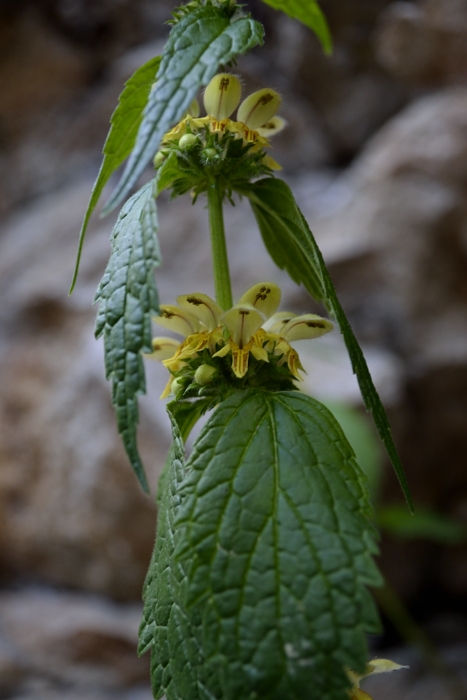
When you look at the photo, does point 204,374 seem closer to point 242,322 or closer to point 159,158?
point 242,322

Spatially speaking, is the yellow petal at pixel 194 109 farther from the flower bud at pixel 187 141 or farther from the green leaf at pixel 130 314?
the green leaf at pixel 130 314

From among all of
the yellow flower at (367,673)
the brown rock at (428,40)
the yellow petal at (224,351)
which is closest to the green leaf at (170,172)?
the yellow petal at (224,351)

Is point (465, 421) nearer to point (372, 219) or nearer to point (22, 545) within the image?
point (372, 219)

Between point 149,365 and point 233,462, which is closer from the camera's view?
point 233,462

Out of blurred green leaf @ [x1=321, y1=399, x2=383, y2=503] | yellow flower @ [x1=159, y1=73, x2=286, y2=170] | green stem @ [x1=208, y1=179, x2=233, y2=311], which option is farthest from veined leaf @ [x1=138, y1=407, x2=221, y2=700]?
blurred green leaf @ [x1=321, y1=399, x2=383, y2=503]

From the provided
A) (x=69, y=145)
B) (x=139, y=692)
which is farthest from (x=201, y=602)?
(x=69, y=145)

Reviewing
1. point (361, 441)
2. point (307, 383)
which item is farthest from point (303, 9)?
point (307, 383)
